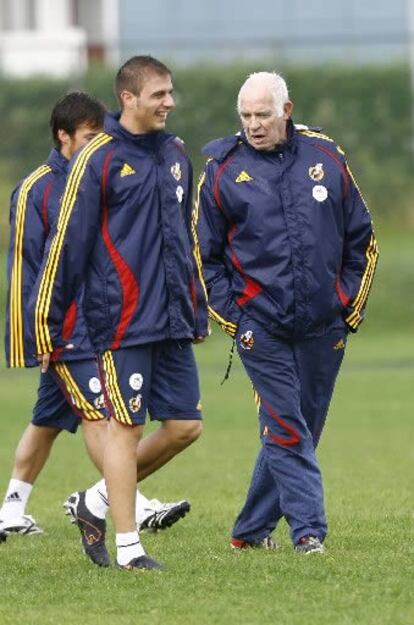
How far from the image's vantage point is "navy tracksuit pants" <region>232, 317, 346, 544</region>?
8.79 meters

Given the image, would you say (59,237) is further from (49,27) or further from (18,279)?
(49,27)

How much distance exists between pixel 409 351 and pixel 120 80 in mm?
16914

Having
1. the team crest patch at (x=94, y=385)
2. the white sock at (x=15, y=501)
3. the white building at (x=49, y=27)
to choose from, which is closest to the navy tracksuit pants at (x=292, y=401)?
the team crest patch at (x=94, y=385)

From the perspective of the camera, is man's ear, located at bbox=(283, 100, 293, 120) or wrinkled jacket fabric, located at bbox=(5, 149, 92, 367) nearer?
man's ear, located at bbox=(283, 100, 293, 120)

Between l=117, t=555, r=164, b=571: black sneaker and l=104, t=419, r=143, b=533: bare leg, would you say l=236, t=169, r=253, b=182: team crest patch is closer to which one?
l=104, t=419, r=143, b=533: bare leg

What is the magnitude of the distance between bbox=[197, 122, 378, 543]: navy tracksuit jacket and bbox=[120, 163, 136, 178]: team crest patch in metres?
0.46

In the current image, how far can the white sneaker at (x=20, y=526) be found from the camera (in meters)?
10.5

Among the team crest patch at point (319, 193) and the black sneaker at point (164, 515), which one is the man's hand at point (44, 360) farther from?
the team crest patch at point (319, 193)

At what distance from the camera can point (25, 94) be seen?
33.4 m

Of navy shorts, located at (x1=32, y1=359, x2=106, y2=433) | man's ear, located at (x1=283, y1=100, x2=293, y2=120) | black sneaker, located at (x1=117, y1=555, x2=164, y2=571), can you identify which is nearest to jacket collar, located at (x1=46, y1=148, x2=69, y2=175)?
navy shorts, located at (x1=32, y1=359, x2=106, y2=433)

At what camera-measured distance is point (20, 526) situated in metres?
10.5

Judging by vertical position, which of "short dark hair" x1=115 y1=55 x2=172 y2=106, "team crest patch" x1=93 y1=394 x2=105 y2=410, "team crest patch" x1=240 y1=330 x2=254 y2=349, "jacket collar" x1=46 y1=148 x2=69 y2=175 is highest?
"short dark hair" x1=115 y1=55 x2=172 y2=106

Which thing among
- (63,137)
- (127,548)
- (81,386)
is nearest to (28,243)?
(63,137)

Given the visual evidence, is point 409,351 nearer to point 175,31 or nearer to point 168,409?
point 168,409
